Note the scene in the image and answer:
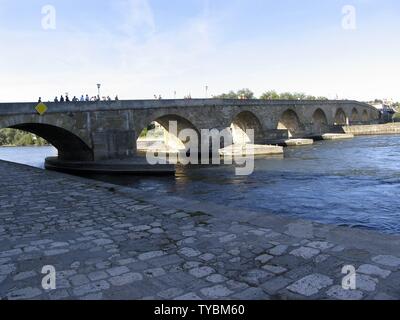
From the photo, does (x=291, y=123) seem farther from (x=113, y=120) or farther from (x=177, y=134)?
(x=113, y=120)

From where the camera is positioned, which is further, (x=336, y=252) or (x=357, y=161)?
(x=357, y=161)

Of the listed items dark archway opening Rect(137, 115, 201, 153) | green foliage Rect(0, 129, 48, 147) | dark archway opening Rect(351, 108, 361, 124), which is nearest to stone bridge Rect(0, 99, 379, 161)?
dark archway opening Rect(137, 115, 201, 153)

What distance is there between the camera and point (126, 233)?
585 centimetres

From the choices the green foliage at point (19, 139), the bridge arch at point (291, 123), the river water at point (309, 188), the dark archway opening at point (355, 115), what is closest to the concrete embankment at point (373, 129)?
the bridge arch at point (291, 123)

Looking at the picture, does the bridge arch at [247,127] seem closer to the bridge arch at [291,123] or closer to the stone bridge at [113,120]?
the stone bridge at [113,120]

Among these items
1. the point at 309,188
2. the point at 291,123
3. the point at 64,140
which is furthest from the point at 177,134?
the point at 291,123

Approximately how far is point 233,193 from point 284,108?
108 feet

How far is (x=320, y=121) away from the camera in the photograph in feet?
194

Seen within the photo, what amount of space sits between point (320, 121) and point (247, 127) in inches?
867

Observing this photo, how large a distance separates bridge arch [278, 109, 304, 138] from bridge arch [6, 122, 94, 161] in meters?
30.0

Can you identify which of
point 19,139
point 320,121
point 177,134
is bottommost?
point 19,139

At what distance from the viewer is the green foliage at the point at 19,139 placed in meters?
81.6
